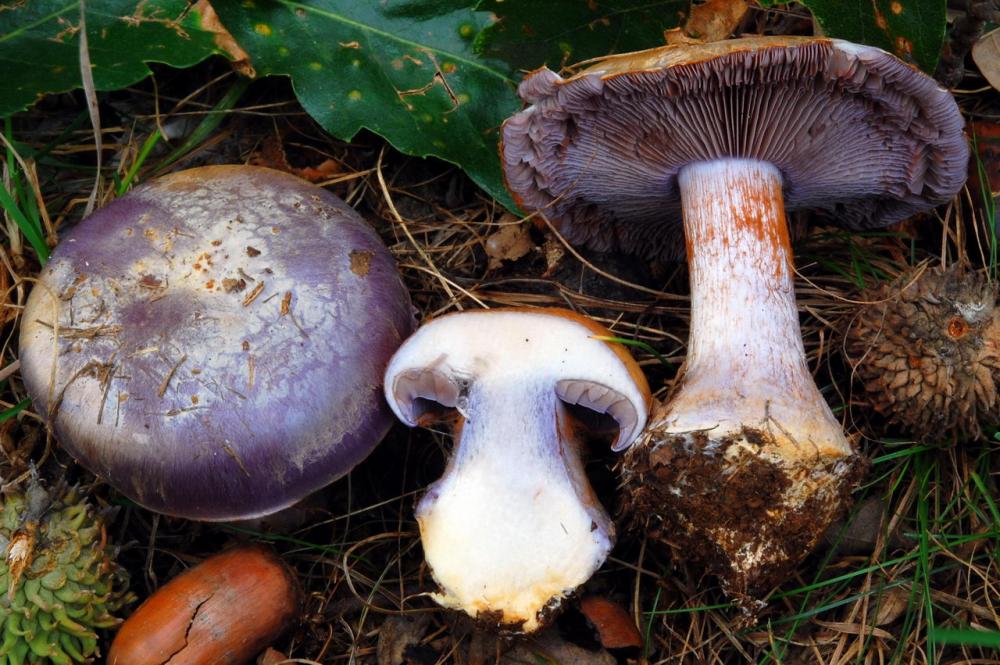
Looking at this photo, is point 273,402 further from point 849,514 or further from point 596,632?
point 849,514

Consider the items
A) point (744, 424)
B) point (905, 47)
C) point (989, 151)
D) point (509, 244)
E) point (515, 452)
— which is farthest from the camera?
point (509, 244)

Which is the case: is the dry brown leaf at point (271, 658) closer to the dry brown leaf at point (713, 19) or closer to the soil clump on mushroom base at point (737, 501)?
the soil clump on mushroom base at point (737, 501)

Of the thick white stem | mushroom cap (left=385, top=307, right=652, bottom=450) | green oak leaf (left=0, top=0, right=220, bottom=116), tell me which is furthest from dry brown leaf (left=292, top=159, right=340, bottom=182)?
the thick white stem

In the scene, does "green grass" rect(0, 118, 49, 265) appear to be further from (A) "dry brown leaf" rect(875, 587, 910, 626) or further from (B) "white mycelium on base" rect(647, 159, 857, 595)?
(A) "dry brown leaf" rect(875, 587, 910, 626)

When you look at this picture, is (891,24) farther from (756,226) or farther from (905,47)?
(756,226)

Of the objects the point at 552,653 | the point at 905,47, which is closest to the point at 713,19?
the point at 905,47

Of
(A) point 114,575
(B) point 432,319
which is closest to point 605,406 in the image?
(B) point 432,319

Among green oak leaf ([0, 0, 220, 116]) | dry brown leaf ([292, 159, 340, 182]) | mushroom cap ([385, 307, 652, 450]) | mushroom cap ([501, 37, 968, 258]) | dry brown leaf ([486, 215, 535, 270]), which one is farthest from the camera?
dry brown leaf ([292, 159, 340, 182])
